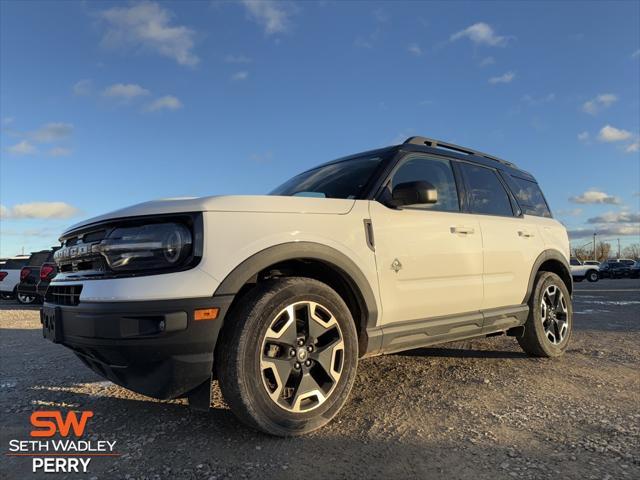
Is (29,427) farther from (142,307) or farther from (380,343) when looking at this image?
(380,343)

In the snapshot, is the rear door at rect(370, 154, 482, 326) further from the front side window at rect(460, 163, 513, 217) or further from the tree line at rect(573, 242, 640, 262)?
the tree line at rect(573, 242, 640, 262)

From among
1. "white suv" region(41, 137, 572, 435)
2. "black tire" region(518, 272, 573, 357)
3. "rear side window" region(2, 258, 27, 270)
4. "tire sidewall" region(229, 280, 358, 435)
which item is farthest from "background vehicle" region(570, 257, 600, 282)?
"tire sidewall" region(229, 280, 358, 435)

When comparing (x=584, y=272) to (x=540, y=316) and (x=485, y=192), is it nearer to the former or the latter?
(x=540, y=316)

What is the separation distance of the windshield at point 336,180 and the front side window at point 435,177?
24 cm

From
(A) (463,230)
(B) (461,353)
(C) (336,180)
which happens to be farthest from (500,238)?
(C) (336,180)

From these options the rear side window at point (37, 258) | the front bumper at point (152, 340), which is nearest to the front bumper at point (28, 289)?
the rear side window at point (37, 258)

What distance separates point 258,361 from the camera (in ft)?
8.91

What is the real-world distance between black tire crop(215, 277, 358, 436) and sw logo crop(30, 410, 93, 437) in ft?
3.56

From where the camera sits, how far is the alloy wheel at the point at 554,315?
16.6 ft

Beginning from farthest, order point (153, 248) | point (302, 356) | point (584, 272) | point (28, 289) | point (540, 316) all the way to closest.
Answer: point (584, 272)
point (28, 289)
point (540, 316)
point (302, 356)
point (153, 248)

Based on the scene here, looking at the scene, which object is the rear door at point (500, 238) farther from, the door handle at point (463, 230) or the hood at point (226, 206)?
the hood at point (226, 206)

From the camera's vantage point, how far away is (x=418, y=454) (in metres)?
2.61

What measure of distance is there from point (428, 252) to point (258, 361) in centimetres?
165

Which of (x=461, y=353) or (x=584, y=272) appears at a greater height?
(x=461, y=353)
